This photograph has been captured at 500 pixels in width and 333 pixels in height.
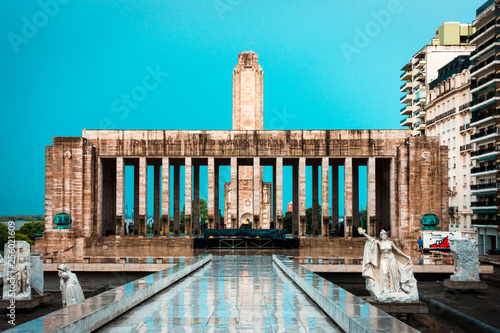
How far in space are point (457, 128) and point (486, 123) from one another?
5.95 metres

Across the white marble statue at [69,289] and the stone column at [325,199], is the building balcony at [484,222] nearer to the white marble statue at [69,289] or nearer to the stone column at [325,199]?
the stone column at [325,199]

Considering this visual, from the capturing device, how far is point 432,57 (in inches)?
2486

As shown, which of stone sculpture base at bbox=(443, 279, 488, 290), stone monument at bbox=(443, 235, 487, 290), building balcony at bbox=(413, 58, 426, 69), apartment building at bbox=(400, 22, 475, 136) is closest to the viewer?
stone sculpture base at bbox=(443, 279, 488, 290)

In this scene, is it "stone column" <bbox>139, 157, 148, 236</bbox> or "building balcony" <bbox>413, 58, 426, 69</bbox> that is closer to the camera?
"stone column" <bbox>139, 157, 148, 236</bbox>

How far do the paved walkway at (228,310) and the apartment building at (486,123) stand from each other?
120ft

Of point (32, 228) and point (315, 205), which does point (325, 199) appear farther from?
point (32, 228)

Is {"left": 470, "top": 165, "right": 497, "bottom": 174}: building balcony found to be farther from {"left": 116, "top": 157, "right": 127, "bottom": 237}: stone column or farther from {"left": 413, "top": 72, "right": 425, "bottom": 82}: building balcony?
{"left": 116, "top": 157, "right": 127, "bottom": 237}: stone column

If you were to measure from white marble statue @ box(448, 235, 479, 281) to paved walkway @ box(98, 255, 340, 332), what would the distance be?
847cm

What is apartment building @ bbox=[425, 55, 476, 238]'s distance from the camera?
53500 mm

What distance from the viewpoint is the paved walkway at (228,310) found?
9.52 meters

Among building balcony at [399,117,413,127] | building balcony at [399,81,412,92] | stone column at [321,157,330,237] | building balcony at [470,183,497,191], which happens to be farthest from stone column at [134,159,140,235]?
building balcony at [399,81,412,92]

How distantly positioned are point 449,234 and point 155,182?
86.4ft

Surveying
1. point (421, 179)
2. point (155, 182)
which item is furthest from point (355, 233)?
point (155, 182)

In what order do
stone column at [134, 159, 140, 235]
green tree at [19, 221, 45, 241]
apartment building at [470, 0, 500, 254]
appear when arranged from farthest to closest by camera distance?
green tree at [19, 221, 45, 241] → apartment building at [470, 0, 500, 254] → stone column at [134, 159, 140, 235]
